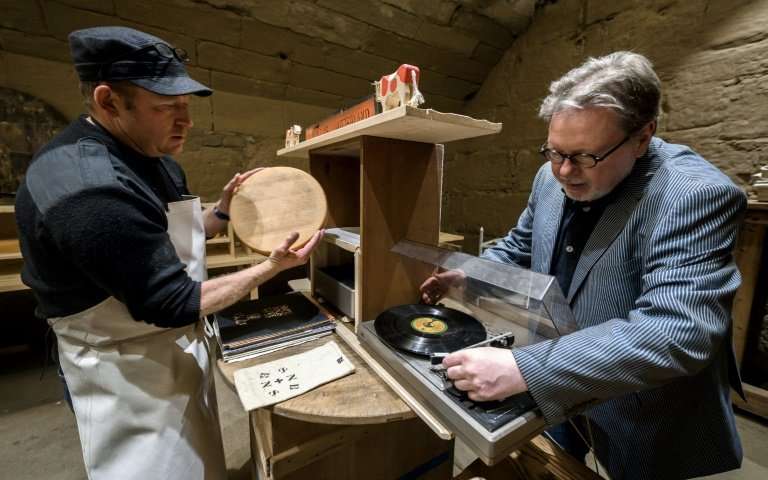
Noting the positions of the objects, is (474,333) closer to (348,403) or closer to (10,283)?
(348,403)

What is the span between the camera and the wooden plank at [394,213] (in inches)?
44.3

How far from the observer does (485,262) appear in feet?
3.04

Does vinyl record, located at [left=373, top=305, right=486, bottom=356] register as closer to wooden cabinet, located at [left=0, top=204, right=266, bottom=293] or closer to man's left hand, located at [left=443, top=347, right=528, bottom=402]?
man's left hand, located at [left=443, top=347, right=528, bottom=402]

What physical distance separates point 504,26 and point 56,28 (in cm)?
331

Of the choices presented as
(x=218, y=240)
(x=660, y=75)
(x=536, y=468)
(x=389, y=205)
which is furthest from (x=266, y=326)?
(x=660, y=75)

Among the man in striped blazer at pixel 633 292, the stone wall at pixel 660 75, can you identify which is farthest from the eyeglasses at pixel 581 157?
the stone wall at pixel 660 75

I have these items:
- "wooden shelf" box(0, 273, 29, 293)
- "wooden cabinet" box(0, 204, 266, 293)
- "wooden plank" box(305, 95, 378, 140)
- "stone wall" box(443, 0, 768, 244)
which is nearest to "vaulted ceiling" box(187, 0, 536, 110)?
"stone wall" box(443, 0, 768, 244)

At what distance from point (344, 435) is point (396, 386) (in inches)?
18.9

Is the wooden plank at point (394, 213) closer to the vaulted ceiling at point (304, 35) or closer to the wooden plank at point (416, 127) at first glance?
the wooden plank at point (416, 127)

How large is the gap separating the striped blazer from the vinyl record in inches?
8.9

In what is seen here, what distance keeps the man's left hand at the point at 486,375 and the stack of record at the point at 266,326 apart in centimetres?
62

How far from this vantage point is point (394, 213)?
119 cm

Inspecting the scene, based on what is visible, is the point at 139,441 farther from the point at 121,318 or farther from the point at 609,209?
the point at 609,209

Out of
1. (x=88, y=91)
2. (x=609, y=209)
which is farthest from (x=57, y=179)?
(x=609, y=209)
